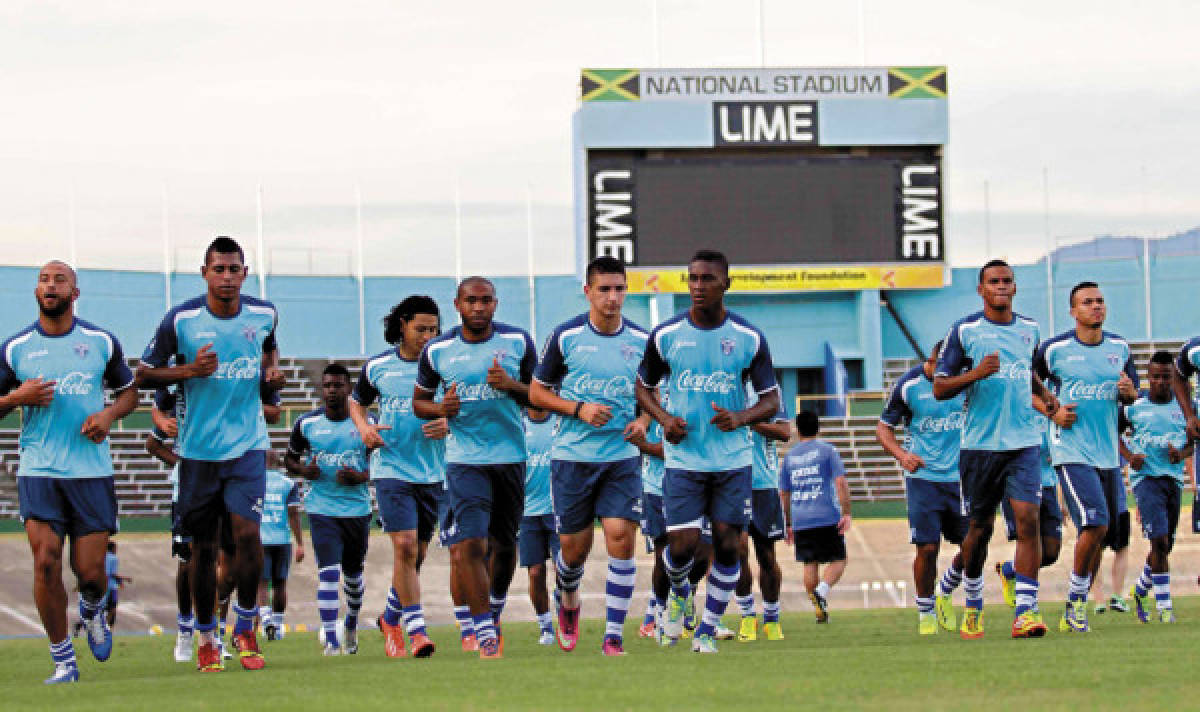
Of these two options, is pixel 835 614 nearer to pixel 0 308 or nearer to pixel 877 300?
pixel 877 300

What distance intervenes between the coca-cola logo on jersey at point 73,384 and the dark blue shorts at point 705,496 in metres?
3.79

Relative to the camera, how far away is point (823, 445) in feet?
67.8

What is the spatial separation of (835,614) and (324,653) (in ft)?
28.3

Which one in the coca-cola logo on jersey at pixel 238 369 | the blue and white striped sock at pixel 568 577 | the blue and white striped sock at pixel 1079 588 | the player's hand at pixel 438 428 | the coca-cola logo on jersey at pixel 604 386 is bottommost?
the blue and white striped sock at pixel 1079 588

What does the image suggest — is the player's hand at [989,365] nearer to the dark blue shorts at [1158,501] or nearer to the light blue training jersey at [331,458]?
the dark blue shorts at [1158,501]

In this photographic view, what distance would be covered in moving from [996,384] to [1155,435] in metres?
5.40

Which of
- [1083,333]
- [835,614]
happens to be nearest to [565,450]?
[1083,333]

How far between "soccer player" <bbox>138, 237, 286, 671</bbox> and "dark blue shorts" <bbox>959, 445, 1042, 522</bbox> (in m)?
4.95

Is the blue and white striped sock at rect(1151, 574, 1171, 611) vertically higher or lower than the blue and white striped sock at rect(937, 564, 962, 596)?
lower

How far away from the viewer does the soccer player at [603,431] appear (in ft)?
42.8

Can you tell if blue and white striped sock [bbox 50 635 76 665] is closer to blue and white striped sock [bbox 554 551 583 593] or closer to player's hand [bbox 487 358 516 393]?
player's hand [bbox 487 358 516 393]

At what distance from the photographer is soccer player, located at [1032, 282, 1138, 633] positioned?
49.4ft

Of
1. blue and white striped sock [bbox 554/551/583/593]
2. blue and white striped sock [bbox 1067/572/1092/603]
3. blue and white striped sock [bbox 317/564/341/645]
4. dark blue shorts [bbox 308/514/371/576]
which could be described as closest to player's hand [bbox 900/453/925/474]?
blue and white striped sock [bbox 1067/572/1092/603]

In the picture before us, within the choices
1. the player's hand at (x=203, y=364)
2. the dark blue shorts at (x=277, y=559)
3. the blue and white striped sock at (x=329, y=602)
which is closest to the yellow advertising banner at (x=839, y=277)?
the dark blue shorts at (x=277, y=559)
